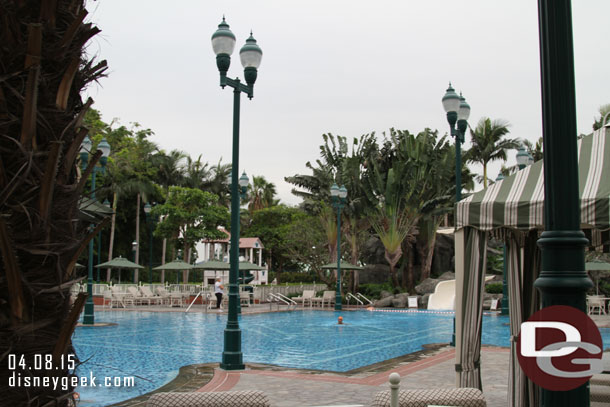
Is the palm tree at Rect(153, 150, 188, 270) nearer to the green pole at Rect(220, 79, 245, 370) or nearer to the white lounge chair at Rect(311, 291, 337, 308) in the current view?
the white lounge chair at Rect(311, 291, 337, 308)

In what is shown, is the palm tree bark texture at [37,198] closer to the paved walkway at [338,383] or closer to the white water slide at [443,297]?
the paved walkway at [338,383]

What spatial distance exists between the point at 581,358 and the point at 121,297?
29961mm

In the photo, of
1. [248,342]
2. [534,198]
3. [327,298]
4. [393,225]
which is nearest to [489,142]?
[393,225]

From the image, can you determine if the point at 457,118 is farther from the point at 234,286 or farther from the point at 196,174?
the point at 196,174

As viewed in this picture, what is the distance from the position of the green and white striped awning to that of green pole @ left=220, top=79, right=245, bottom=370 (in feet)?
17.0

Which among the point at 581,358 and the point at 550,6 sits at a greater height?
the point at 550,6

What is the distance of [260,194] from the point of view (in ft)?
227

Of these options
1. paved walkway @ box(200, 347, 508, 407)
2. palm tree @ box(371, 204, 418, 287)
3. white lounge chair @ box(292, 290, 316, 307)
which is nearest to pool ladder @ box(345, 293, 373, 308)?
white lounge chair @ box(292, 290, 316, 307)

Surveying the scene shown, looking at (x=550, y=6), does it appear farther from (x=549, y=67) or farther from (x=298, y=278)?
(x=298, y=278)

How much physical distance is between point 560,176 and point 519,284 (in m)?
4.56

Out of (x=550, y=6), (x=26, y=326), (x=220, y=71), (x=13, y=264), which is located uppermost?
(x=220, y=71)

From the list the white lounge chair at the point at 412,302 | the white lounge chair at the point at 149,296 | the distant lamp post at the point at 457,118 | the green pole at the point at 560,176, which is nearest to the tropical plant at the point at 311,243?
the white lounge chair at the point at 412,302

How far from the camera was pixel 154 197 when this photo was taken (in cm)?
5559

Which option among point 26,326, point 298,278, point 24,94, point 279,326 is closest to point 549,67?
point 24,94
